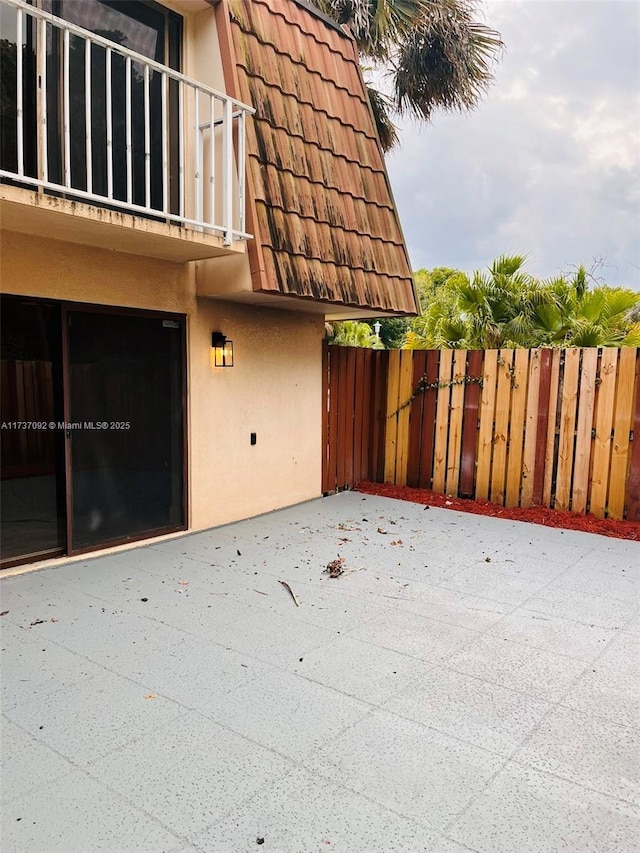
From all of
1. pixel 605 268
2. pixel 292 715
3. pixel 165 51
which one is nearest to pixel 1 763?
pixel 292 715

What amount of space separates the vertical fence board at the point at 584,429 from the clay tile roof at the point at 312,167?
7.01ft

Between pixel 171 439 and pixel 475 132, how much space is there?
2141cm

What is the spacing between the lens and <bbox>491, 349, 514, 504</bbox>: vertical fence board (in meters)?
6.96

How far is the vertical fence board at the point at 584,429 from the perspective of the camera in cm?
640

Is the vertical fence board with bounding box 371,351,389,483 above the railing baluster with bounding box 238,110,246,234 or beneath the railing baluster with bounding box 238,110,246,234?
beneath

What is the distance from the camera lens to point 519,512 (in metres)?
6.76

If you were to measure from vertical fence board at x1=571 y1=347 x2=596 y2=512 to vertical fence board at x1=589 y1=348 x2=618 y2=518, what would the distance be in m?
0.07

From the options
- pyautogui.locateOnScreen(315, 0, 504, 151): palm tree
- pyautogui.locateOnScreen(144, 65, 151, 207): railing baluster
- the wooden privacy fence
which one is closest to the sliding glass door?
pyautogui.locateOnScreen(144, 65, 151, 207): railing baluster

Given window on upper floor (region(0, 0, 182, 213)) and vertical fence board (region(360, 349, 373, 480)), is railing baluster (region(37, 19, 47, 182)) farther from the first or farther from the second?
vertical fence board (region(360, 349, 373, 480))

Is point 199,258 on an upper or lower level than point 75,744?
upper

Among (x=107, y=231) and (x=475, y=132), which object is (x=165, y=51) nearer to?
(x=107, y=231)

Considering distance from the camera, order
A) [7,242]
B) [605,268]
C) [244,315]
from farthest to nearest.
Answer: [605,268] → [244,315] → [7,242]

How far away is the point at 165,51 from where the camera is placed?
5.19 m

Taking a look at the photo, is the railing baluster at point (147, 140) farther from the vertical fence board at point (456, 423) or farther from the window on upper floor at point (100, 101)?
the vertical fence board at point (456, 423)
